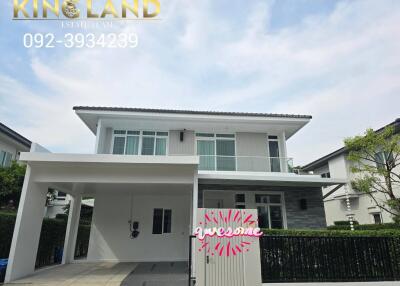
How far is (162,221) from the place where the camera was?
12.9 metres

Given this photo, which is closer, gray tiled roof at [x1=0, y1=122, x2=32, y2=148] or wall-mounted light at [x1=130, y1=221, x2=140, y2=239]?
wall-mounted light at [x1=130, y1=221, x2=140, y2=239]

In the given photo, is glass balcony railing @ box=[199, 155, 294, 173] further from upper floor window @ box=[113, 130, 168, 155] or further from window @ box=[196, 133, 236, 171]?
upper floor window @ box=[113, 130, 168, 155]

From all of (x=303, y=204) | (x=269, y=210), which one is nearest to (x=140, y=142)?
(x=269, y=210)

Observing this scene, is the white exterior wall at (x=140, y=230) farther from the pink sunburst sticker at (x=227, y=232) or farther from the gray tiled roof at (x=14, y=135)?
the gray tiled roof at (x=14, y=135)

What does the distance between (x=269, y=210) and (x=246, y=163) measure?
2455 mm

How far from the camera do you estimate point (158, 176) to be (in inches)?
349

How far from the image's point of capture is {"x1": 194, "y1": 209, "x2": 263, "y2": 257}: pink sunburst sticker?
650cm

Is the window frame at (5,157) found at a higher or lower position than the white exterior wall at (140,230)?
higher

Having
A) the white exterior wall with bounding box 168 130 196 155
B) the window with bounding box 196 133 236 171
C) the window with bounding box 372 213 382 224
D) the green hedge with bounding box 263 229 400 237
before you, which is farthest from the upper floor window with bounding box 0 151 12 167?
the window with bounding box 372 213 382 224

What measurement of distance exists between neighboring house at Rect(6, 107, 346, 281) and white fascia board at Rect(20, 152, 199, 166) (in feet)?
6.95

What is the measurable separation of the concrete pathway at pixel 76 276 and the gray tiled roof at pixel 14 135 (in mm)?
8293

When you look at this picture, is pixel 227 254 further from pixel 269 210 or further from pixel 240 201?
pixel 269 210

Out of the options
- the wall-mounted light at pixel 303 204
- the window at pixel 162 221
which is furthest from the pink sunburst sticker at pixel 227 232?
the window at pixel 162 221

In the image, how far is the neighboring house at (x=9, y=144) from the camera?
14.3 m
